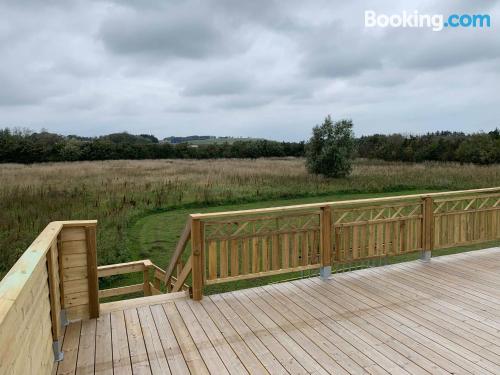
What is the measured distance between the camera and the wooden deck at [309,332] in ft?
10.3

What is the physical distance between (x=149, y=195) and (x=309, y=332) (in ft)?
45.4

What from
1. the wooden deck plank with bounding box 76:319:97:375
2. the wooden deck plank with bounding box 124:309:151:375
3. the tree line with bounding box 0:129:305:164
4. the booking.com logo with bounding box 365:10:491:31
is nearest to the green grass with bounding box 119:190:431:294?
the wooden deck plank with bounding box 124:309:151:375

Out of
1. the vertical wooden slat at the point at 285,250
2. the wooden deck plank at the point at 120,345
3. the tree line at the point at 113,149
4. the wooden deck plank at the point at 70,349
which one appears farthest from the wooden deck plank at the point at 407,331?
the tree line at the point at 113,149

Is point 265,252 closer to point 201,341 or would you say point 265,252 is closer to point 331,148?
point 201,341

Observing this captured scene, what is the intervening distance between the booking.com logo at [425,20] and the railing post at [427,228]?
692cm

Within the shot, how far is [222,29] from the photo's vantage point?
42.5 feet

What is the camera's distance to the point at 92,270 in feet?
12.9

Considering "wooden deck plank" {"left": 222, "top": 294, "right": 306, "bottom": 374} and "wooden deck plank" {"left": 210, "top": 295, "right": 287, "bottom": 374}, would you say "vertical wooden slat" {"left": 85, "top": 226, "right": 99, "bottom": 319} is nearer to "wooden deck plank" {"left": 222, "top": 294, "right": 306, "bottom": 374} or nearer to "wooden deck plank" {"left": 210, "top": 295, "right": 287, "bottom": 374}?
"wooden deck plank" {"left": 210, "top": 295, "right": 287, "bottom": 374}

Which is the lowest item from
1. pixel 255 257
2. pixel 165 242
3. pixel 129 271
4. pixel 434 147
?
pixel 165 242

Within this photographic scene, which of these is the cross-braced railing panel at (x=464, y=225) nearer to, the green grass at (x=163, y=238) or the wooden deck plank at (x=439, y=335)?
the wooden deck plank at (x=439, y=335)

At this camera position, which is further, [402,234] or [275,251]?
A: [402,234]

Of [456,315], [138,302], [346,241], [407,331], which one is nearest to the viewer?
[407,331]

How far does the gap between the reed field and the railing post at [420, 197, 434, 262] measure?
602 centimetres

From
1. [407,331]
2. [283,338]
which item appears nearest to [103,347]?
[283,338]
